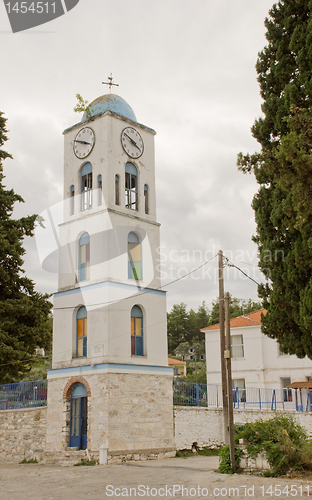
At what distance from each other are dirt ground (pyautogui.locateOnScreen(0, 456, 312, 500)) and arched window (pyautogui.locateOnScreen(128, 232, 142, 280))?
717 centimetres

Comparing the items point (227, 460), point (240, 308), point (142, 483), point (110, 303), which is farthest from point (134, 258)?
point (240, 308)

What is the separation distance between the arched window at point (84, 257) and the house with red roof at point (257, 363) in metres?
14.5

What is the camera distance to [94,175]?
20.4 meters

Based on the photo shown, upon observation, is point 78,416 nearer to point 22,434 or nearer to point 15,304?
point 22,434

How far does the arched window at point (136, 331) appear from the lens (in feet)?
64.5

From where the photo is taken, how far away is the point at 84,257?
20453 mm

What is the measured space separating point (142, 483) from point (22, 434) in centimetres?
914

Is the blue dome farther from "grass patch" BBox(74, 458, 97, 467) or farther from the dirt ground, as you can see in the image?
the dirt ground

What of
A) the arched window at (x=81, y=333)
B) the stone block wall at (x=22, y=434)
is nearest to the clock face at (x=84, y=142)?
the arched window at (x=81, y=333)

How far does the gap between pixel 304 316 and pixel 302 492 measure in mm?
3831

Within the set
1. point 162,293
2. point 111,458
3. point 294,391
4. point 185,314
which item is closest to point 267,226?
point 162,293

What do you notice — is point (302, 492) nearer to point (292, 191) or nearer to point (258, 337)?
point (292, 191)

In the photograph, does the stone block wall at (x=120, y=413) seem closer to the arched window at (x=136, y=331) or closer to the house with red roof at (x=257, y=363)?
the arched window at (x=136, y=331)

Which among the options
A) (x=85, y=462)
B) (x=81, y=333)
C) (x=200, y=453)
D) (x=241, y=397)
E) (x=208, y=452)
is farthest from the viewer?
(x=241, y=397)
